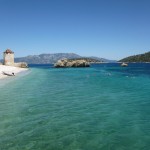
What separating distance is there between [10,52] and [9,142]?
418 ft

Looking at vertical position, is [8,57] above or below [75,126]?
above

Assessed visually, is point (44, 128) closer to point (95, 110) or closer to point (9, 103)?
point (95, 110)

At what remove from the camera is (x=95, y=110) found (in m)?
23.9

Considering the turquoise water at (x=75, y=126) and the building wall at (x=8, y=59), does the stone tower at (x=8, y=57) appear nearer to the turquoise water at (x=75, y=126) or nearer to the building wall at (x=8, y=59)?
the building wall at (x=8, y=59)

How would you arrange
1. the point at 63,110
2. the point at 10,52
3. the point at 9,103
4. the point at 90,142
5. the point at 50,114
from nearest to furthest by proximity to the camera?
the point at 90,142
the point at 50,114
the point at 63,110
the point at 9,103
the point at 10,52

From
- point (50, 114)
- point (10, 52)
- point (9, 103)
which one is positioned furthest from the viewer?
point (10, 52)

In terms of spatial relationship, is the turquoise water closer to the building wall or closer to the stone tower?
the stone tower

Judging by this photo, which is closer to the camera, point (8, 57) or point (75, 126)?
point (75, 126)

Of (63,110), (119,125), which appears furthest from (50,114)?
(119,125)

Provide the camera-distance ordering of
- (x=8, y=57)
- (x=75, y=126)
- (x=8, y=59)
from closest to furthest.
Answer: (x=75, y=126)
(x=8, y=57)
(x=8, y=59)

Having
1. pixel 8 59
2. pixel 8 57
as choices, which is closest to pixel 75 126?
pixel 8 57

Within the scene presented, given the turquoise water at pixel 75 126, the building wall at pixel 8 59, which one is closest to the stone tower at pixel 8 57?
the building wall at pixel 8 59

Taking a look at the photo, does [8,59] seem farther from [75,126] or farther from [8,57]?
[75,126]

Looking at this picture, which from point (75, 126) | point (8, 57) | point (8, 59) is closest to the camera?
point (75, 126)
